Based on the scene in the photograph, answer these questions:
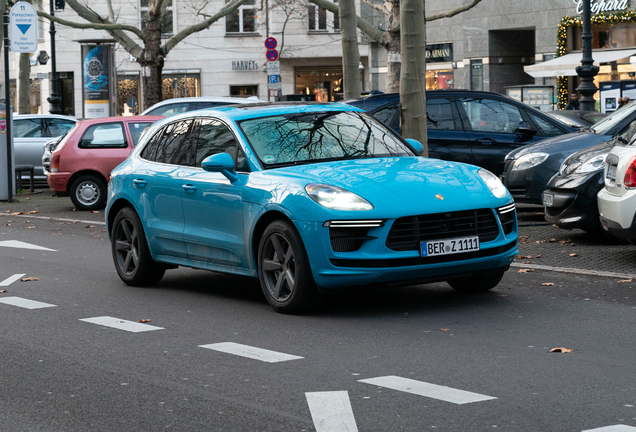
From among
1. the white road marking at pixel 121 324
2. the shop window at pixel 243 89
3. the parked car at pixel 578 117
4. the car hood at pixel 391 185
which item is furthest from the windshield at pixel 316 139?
the shop window at pixel 243 89

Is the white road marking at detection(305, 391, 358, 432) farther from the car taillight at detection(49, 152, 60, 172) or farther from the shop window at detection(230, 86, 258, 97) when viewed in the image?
the shop window at detection(230, 86, 258, 97)

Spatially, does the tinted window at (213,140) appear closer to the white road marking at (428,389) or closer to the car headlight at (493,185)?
the car headlight at (493,185)

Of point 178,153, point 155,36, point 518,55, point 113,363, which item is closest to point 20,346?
point 113,363

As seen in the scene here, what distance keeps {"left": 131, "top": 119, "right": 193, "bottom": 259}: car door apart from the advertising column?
80.1 ft

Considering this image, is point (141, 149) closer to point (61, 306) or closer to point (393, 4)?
point (61, 306)

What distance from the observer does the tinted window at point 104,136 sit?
18.8 metres

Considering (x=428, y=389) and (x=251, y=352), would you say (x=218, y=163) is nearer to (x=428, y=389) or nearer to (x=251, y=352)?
(x=251, y=352)

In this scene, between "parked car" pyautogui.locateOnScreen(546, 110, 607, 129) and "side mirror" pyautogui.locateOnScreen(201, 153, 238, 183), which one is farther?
"parked car" pyautogui.locateOnScreen(546, 110, 607, 129)

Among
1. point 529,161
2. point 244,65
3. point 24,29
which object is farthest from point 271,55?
point 244,65

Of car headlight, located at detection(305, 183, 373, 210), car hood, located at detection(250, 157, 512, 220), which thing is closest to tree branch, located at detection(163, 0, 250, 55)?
car hood, located at detection(250, 157, 512, 220)

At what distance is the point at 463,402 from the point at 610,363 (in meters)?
1.25

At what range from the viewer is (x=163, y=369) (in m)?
6.07

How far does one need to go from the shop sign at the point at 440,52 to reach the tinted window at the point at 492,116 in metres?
29.2

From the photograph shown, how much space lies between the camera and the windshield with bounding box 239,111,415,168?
8312 mm
